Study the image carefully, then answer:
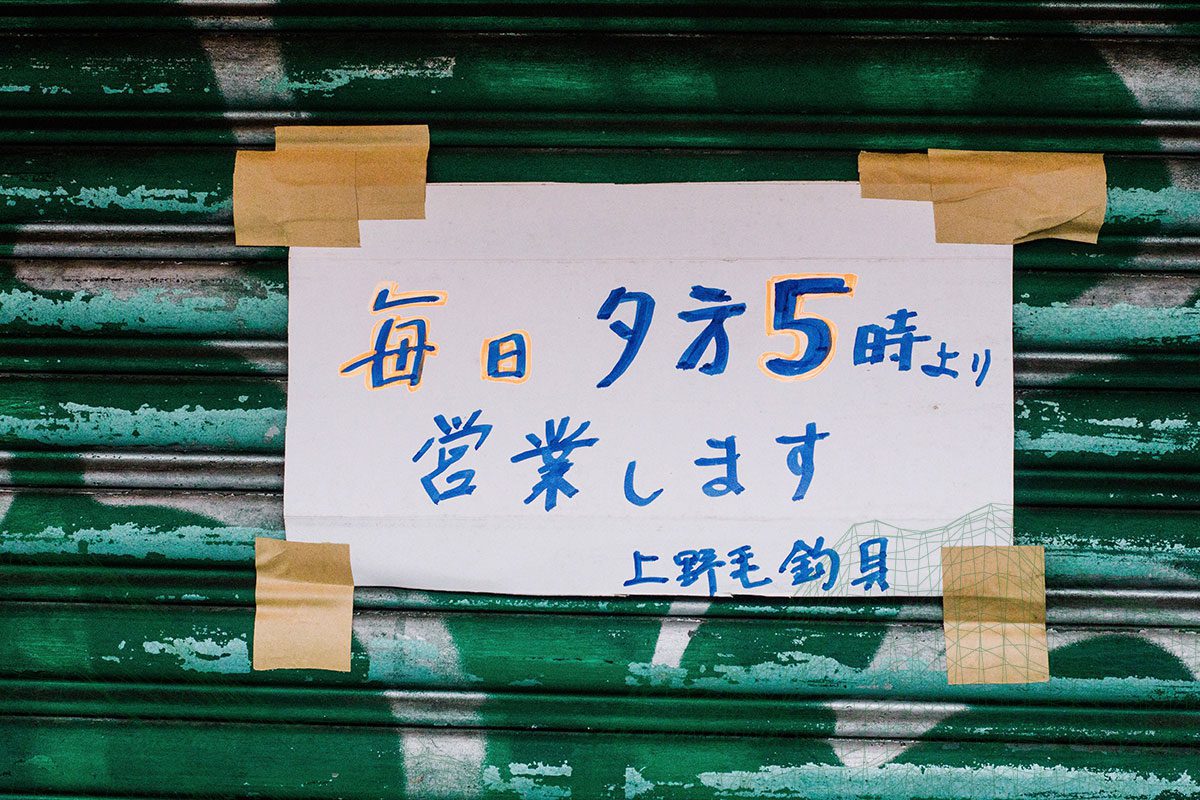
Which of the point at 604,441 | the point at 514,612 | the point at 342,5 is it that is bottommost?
the point at 514,612

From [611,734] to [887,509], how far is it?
2.48 ft

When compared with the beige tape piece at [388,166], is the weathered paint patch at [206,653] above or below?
below

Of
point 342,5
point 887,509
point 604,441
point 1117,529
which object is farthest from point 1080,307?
point 342,5

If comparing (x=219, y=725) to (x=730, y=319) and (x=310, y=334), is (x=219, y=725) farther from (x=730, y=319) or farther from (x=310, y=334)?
(x=730, y=319)

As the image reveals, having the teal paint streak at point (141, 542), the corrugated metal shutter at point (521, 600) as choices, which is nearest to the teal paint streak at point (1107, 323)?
the corrugated metal shutter at point (521, 600)

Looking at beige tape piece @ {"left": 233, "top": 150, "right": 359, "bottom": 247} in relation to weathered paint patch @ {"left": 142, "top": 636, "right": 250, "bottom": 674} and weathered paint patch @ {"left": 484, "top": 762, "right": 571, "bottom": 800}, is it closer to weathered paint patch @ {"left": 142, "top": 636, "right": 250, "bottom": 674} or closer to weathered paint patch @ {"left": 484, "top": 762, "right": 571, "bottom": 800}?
weathered paint patch @ {"left": 142, "top": 636, "right": 250, "bottom": 674}

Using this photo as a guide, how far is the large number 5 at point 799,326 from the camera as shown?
5.97 feet

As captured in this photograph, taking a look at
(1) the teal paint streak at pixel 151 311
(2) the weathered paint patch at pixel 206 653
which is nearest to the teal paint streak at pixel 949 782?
(2) the weathered paint patch at pixel 206 653

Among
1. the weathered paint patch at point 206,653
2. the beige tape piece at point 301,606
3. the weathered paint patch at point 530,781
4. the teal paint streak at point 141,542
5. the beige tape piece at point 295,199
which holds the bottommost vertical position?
the weathered paint patch at point 530,781

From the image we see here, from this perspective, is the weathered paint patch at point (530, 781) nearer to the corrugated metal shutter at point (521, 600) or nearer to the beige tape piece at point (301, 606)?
the corrugated metal shutter at point (521, 600)

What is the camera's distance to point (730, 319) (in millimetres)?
1827

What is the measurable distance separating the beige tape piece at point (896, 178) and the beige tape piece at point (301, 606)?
4.44 feet

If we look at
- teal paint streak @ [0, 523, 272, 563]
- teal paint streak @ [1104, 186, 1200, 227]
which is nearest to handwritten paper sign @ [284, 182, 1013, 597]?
teal paint streak @ [0, 523, 272, 563]

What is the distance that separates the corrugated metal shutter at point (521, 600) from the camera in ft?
6.07
